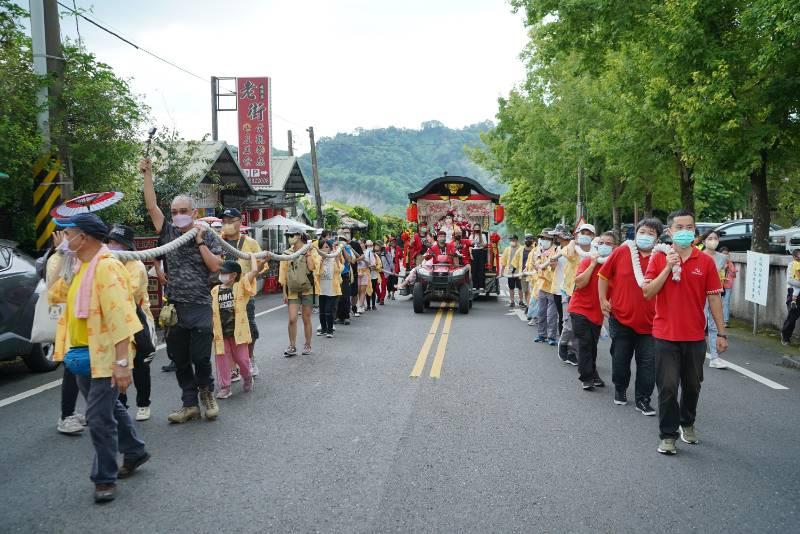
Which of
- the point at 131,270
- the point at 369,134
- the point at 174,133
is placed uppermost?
the point at 369,134

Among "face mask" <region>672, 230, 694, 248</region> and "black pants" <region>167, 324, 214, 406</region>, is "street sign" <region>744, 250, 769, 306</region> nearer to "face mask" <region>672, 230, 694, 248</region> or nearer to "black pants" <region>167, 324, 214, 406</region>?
"face mask" <region>672, 230, 694, 248</region>

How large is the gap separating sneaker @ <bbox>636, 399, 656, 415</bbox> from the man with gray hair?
13.0ft

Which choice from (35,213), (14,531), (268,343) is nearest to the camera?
(14,531)

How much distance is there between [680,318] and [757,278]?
860 cm

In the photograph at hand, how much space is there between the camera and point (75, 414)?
632 centimetres

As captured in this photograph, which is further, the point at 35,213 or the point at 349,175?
the point at 349,175

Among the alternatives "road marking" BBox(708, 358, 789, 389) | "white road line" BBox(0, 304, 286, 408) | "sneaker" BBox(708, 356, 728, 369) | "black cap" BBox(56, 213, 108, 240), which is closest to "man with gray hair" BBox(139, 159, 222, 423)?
"black cap" BBox(56, 213, 108, 240)

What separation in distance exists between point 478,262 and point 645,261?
43.8 ft

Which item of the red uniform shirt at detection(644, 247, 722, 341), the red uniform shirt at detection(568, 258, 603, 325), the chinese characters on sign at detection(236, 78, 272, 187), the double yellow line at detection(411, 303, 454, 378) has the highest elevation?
the chinese characters on sign at detection(236, 78, 272, 187)

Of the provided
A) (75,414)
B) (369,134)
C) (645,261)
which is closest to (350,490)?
(75,414)

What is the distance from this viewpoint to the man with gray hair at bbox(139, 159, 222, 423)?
243 inches

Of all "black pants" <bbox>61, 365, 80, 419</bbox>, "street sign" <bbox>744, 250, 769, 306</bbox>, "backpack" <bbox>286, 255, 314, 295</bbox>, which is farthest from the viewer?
"street sign" <bbox>744, 250, 769, 306</bbox>

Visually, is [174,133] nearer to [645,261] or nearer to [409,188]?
[645,261]

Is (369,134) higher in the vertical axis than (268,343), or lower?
higher
